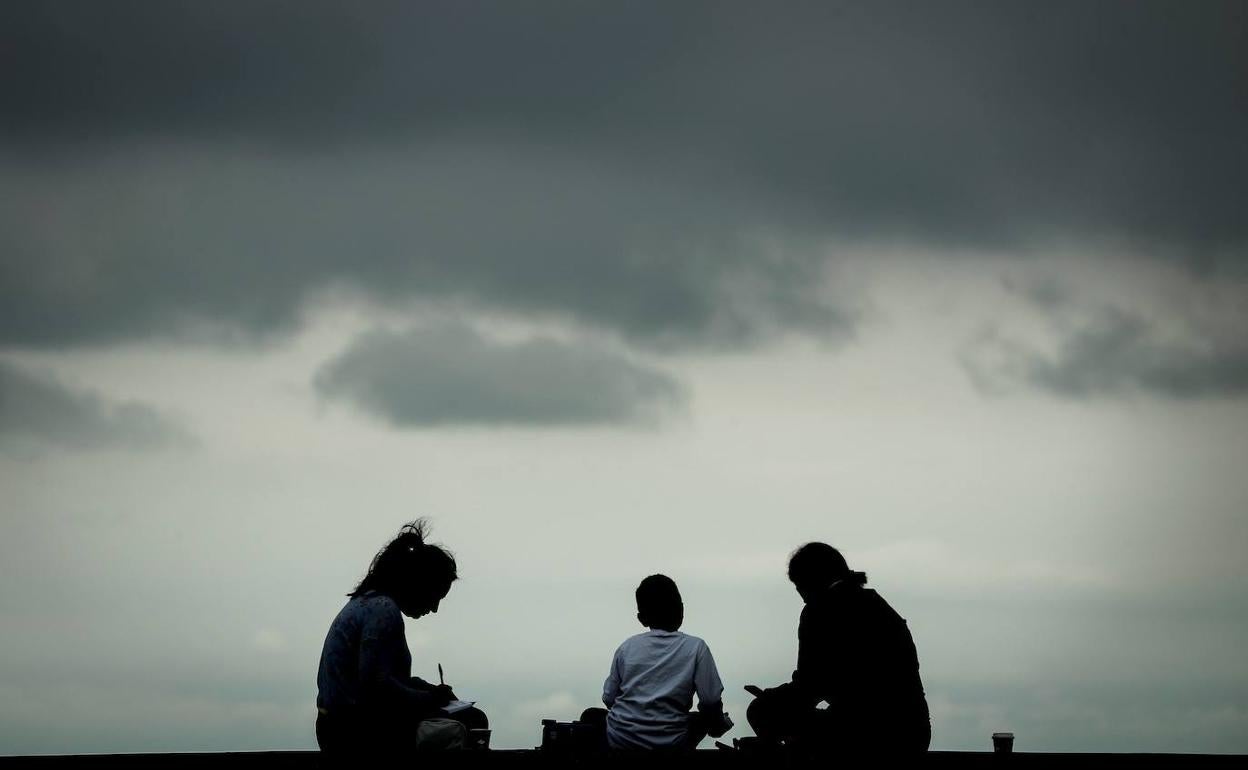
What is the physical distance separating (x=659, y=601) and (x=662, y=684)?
1.71ft

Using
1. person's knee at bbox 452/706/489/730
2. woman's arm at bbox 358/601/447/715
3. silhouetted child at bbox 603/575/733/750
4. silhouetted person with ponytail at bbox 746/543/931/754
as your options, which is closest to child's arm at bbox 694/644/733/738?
silhouetted child at bbox 603/575/733/750

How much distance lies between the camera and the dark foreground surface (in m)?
8.48

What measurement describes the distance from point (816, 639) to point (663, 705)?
1156 millimetres

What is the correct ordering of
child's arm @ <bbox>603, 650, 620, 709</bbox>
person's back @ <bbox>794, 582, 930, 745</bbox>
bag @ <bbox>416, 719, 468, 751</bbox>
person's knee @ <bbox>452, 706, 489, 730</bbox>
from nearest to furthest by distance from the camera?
bag @ <bbox>416, 719, 468, 751</bbox> → person's back @ <bbox>794, 582, 930, 745</bbox> → person's knee @ <bbox>452, 706, 489, 730</bbox> → child's arm @ <bbox>603, 650, 620, 709</bbox>

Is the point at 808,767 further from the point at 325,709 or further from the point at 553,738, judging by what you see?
the point at 325,709

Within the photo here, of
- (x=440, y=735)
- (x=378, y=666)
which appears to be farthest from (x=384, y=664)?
(x=440, y=735)

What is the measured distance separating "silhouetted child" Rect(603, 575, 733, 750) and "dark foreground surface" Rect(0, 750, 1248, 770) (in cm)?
17

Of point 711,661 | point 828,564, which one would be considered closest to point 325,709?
point 711,661

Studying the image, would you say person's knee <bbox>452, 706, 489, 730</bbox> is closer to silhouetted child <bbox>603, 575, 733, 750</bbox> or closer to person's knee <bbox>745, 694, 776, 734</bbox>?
silhouetted child <bbox>603, 575, 733, 750</bbox>

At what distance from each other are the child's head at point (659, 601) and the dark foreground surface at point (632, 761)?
2.77 feet

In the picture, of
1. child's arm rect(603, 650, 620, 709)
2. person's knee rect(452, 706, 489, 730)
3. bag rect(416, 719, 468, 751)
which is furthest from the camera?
child's arm rect(603, 650, 620, 709)

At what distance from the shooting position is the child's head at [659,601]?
9266 millimetres

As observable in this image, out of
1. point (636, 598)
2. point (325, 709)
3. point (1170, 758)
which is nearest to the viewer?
point (325, 709)

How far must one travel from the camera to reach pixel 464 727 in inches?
334
